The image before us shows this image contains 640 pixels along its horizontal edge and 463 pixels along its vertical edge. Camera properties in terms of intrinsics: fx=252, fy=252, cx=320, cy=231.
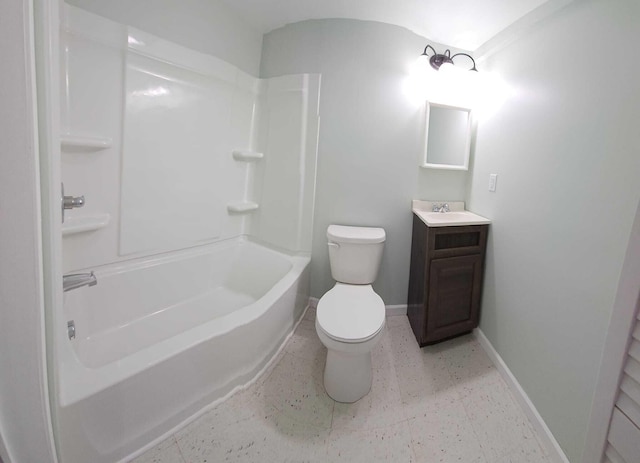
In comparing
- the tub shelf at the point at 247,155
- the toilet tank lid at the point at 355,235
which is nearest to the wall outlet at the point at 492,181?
the toilet tank lid at the point at 355,235

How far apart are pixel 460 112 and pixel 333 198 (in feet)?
3.73

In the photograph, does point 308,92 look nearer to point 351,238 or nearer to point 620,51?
point 351,238

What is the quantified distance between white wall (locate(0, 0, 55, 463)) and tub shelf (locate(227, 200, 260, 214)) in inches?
61.3

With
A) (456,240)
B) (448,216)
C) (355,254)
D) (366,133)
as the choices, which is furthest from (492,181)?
(355,254)

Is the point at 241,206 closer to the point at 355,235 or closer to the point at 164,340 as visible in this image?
the point at 355,235

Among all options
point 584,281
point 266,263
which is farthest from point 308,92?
point 584,281

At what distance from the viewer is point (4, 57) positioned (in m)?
0.39

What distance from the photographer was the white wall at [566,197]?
3.04 ft

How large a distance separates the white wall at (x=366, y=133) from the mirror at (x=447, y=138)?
74 millimetres

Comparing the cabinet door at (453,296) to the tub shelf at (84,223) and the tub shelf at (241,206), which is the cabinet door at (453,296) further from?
the tub shelf at (84,223)

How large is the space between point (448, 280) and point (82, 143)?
7.14 ft

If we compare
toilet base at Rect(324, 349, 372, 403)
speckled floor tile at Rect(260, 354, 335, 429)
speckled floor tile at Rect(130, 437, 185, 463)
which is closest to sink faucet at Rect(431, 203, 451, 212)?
toilet base at Rect(324, 349, 372, 403)

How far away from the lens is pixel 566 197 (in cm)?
113

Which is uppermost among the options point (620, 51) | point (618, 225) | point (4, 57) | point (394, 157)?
point (620, 51)
